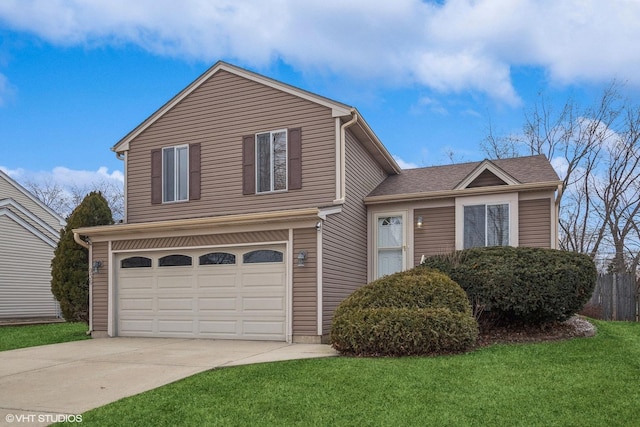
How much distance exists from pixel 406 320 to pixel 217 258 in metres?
5.14

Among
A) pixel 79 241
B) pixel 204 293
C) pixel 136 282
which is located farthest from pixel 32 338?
pixel 204 293

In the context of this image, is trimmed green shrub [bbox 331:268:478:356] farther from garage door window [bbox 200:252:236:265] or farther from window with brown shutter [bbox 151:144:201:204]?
window with brown shutter [bbox 151:144:201:204]

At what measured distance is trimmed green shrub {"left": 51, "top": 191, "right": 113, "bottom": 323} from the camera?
43.6ft

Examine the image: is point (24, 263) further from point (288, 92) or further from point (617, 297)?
point (617, 297)

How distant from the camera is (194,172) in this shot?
1330 cm

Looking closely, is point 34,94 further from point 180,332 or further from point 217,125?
point 180,332

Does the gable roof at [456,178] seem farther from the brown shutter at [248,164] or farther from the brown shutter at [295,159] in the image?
the brown shutter at [248,164]

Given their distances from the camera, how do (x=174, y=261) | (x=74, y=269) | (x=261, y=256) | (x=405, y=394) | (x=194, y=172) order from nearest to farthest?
(x=405, y=394) → (x=261, y=256) → (x=174, y=261) → (x=194, y=172) → (x=74, y=269)

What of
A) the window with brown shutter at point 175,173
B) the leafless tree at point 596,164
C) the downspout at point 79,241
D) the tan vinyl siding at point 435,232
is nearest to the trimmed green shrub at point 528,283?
the tan vinyl siding at point 435,232

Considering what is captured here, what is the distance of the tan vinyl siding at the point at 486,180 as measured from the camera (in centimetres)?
1257

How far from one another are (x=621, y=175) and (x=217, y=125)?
19.3 m

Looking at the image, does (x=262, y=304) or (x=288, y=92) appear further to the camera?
(x=288, y=92)

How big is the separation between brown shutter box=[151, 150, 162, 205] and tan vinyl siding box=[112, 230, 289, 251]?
62.8 inches

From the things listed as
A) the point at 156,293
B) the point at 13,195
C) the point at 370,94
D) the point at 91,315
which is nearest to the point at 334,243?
the point at 156,293
